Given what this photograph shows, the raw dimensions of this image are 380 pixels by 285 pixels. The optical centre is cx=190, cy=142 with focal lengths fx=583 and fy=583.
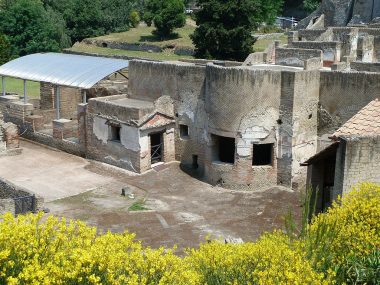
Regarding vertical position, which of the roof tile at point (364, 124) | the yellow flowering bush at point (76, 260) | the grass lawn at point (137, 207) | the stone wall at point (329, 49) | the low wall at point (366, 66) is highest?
the stone wall at point (329, 49)

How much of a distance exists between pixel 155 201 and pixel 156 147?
14.0 feet

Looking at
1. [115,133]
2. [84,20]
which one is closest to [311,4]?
[84,20]

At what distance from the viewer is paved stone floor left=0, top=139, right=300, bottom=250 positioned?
16.8 meters

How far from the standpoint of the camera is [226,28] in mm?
39844

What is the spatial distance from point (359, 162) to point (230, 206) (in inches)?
245

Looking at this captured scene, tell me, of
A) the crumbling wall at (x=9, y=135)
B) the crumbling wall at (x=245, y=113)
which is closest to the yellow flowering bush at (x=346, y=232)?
the crumbling wall at (x=245, y=113)

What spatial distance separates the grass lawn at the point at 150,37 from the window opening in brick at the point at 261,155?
29.4 metres

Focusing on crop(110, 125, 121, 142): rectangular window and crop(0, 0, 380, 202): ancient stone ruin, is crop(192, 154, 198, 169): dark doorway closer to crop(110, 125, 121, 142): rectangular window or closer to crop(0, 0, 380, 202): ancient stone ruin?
crop(0, 0, 380, 202): ancient stone ruin

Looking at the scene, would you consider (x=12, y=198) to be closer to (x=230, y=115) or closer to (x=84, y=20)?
(x=230, y=115)

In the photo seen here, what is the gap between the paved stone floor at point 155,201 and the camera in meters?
16.8

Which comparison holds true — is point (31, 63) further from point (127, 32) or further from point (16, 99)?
point (127, 32)

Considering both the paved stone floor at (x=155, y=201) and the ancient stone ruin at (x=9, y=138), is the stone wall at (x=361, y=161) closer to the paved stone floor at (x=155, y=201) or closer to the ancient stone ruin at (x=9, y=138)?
the paved stone floor at (x=155, y=201)

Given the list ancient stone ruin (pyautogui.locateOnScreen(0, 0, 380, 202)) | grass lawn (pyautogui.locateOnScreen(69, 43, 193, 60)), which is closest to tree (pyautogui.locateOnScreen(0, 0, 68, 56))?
grass lawn (pyautogui.locateOnScreen(69, 43, 193, 60))

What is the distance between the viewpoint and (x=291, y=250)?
9312 mm
